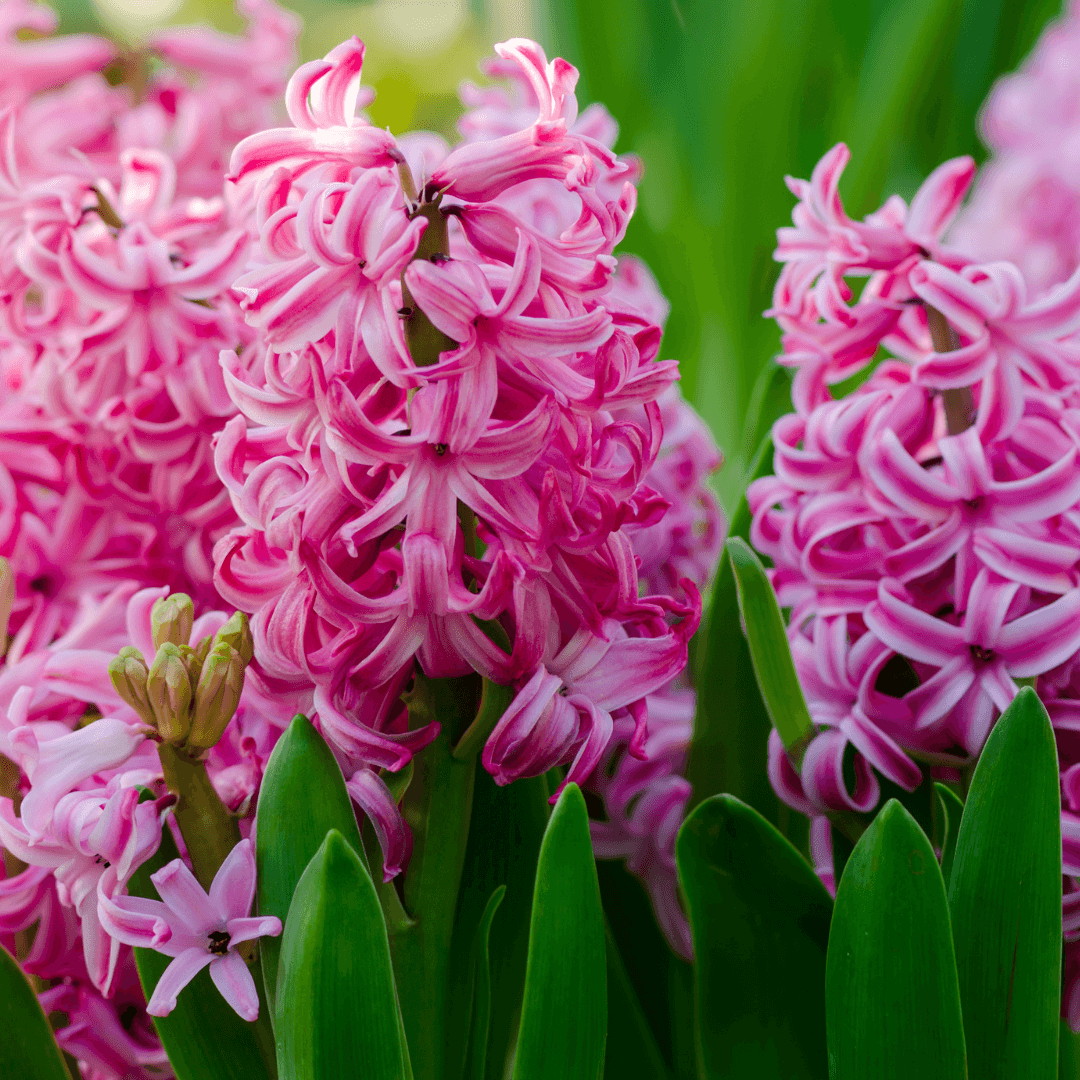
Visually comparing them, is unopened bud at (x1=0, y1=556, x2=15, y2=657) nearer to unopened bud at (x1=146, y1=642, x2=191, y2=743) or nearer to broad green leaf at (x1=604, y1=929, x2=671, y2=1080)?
unopened bud at (x1=146, y1=642, x2=191, y2=743)

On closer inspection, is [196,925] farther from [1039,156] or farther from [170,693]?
[1039,156]

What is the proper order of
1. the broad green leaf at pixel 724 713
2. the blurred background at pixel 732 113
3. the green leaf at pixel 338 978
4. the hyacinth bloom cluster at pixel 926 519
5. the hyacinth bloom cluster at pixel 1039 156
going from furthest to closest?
1. the hyacinth bloom cluster at pixel 1039 156
2. the blurred background at pixel 732 113
3. the broad green leaf at pixel 724 713
4. the hyacinth bloom cluster at pixel 926 519
5. the green leaf at pixel 338 978

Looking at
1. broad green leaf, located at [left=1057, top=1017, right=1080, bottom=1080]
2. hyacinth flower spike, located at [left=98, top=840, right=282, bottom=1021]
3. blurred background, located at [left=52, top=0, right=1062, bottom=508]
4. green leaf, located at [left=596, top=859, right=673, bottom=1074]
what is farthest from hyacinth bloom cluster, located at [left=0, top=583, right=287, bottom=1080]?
blurred background, located at [left=52, top=0, right=1062, bottom=508]

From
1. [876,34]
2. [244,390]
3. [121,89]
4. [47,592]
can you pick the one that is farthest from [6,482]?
[876,34]

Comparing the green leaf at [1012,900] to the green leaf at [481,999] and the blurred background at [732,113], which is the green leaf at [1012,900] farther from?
the blurred background at [732,113]

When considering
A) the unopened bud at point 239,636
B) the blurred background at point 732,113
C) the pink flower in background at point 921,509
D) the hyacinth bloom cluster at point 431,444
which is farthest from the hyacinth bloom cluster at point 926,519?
the blurred background at point 732,113

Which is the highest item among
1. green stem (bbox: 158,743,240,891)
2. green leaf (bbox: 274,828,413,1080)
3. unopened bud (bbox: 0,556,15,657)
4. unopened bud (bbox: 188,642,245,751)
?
unopened bud (bbox: 0,556,15,657)
